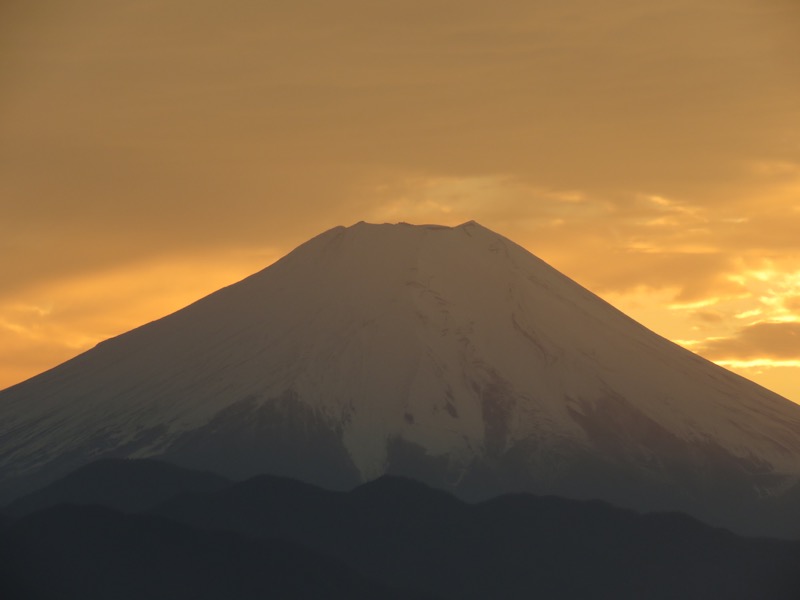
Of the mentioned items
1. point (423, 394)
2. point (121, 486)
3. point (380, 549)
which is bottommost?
point (380, 549)

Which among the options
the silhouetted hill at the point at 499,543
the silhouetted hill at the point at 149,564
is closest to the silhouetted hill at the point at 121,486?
the silhouetted hill at the point at 149,564

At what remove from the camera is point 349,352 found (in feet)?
470

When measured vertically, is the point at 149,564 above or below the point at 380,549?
below

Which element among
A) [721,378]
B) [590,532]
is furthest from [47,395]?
[721,378]

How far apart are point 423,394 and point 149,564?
27.8 metres

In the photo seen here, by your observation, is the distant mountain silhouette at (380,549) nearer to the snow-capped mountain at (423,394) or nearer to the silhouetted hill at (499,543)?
the silhouetted hill at (499,543)

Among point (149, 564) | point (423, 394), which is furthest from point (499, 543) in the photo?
point (149, 564)

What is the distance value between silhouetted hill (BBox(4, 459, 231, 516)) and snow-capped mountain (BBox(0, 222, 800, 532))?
1395 millimetres

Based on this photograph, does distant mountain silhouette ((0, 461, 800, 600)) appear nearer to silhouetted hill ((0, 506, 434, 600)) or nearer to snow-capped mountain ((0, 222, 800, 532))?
silhouetted hill ((0, 506, 434, 600))

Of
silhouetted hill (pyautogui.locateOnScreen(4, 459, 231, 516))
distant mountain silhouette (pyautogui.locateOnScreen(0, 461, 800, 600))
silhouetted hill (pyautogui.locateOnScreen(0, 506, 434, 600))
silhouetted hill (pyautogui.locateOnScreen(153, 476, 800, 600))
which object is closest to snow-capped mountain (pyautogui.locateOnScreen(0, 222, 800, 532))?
silhouetted hill (pyautogui.locateOnScreen(4, 459, 231, 516))

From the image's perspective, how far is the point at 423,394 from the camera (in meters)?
139

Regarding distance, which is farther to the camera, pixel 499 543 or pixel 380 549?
pixel 499 543

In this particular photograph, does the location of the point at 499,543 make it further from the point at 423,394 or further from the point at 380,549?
the point at 423,394

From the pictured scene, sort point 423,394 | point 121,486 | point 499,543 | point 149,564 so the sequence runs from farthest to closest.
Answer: point 423,394
point 121,486
point 499,543
point 149,564
